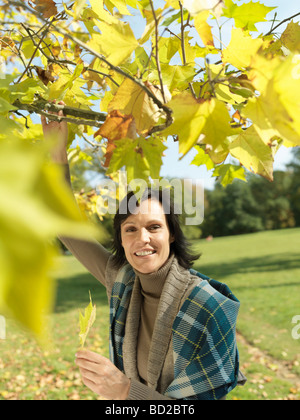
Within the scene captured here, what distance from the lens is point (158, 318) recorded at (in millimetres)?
1663

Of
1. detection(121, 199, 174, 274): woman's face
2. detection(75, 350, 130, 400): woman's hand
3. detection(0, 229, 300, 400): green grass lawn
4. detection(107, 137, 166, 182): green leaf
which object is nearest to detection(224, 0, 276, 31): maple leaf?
detection(107, 137, 166, 182): green leaf

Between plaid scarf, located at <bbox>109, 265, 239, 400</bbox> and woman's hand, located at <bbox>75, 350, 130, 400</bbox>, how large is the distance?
0.20m

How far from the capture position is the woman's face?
5.66 ft

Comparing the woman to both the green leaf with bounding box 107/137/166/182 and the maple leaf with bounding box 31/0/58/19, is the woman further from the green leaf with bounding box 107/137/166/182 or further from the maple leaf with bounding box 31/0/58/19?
the green leaf with bounding box 107/137/166/182

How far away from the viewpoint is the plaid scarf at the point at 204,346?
154 centimetres

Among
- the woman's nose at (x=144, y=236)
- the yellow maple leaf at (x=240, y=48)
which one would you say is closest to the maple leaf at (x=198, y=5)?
the yellow maple leaf at (x=240, y=48)

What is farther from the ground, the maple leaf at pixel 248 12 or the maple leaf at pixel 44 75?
the maple leaf at pixel 248 12

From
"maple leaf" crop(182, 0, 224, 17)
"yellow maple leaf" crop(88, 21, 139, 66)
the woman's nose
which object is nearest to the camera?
"maple leaf" crop(182, 0, 224, 17)

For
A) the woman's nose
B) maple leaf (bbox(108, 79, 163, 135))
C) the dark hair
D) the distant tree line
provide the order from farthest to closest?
the distant tree line → the dark hair → the woman's nose → maple leaf (bbox(108, 79, 163, 135))

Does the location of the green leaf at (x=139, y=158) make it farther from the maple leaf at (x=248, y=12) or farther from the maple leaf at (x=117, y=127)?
the maple leaf at (x=248, y=12)

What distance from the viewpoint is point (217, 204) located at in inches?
1460

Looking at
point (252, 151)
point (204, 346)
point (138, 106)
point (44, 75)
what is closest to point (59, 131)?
point (44, 75)

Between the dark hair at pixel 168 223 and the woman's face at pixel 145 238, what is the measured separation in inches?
2.1

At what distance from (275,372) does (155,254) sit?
3998 millimetres
